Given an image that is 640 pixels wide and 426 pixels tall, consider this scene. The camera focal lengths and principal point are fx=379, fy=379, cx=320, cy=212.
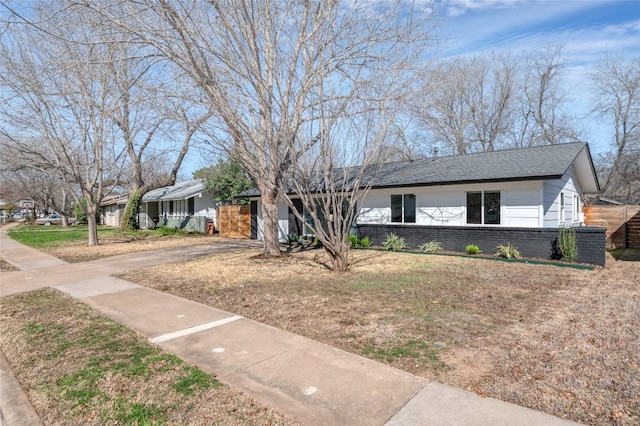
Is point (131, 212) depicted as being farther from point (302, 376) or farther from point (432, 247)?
point (302, 376)

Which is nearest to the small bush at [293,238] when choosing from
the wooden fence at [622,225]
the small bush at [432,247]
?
the small bush at [432,247]

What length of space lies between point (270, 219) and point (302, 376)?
8.46 m

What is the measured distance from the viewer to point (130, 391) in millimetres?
3264

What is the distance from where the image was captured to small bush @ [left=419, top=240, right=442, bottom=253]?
12898mm

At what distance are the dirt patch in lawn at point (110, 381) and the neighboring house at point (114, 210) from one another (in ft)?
111

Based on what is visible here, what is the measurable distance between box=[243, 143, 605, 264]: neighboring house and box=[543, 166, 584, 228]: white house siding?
0.03m

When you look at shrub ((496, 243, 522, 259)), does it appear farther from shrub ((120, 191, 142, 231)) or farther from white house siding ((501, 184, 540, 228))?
shrub ((120, 191, 142, 231))

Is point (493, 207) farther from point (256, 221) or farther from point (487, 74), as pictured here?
point (487, 74)

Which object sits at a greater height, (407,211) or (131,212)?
(131,212)

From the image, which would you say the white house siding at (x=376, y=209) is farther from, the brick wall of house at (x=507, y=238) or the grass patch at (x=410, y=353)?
the grass patch at (x=410, y=353)

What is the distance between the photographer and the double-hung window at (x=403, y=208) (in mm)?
14031

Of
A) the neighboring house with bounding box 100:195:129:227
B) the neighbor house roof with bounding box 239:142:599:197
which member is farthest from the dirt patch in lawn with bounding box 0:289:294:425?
the neighboring house with bounding box 100:195:129:227

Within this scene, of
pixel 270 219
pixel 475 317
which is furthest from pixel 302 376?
pixel 270 219

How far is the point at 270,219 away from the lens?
38.6 feet
